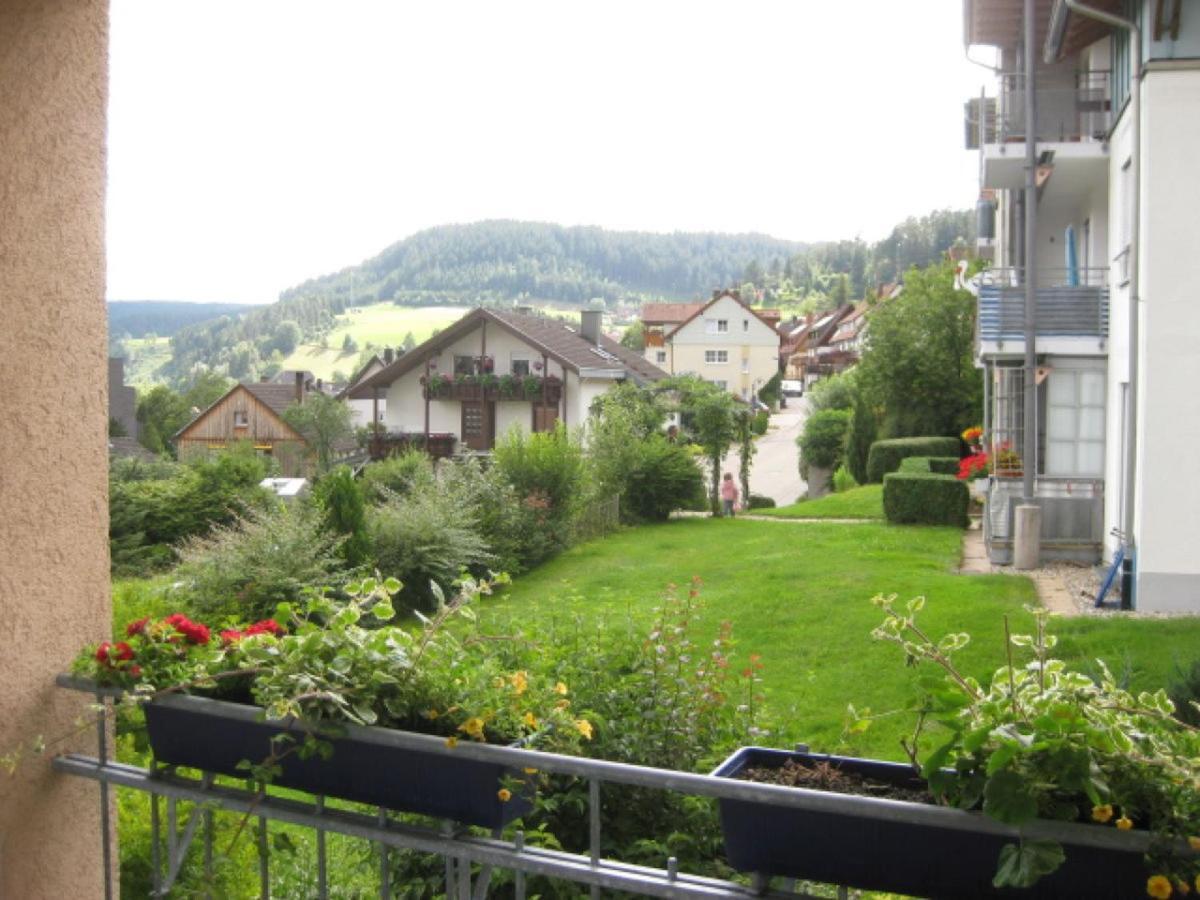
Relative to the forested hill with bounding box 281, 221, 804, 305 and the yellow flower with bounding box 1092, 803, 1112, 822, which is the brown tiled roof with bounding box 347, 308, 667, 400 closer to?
the yellow flower with bounding box 1092, 803, 1112, 822

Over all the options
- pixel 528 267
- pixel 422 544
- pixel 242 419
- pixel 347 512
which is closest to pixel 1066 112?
pixel 422 544

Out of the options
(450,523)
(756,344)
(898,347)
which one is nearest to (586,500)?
(450,523)

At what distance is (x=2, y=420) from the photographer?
2480 millimetres

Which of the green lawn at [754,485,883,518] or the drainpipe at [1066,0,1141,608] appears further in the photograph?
the green lawn at [754,485,883,518]

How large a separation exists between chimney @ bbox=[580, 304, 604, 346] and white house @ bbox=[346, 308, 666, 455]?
9.72 feet

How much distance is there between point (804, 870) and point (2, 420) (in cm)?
174

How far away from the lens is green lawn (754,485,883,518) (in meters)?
21.2

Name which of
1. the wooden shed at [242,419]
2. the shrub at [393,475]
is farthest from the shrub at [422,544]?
the wooden shed at [242,419]

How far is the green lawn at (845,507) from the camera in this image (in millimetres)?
21245

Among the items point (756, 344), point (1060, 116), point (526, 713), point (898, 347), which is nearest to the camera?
point (526, 713)

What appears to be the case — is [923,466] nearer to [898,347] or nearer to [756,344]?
[898,347]

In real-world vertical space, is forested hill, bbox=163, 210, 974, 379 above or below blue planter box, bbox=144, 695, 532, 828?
above

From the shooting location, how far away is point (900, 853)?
1.70 meters

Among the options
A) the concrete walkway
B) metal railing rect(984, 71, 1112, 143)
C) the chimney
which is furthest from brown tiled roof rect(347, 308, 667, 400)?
metal railing rect(984, 71, 1112, 143)
